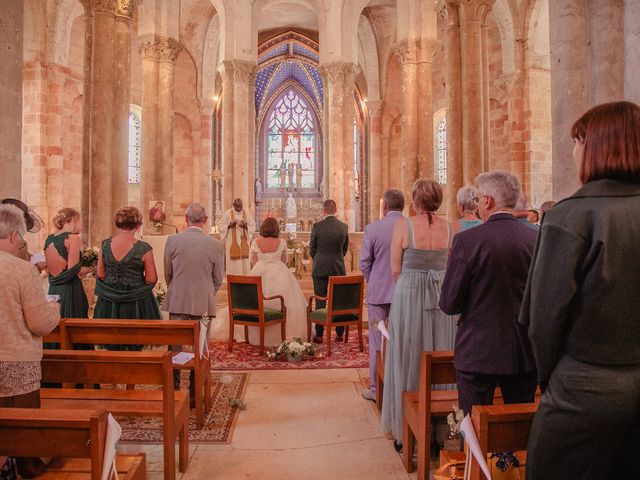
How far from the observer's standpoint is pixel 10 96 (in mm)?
4430

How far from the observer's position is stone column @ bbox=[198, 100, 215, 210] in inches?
830

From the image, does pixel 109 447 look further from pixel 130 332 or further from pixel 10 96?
pixel 10 96

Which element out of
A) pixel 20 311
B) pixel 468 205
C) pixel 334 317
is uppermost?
pixel 468 205

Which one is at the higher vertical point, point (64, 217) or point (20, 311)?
point (64, 217)

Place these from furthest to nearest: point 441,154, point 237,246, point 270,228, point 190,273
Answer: point 441,154 < point 237,246 < point 270,228 < point 190,273

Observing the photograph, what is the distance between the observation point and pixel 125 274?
4.51 metres

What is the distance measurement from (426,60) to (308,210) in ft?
56.3

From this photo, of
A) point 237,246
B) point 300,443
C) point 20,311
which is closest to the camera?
point 20,311

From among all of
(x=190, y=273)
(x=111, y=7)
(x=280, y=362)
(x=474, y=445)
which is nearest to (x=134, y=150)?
(x=111, y=7)

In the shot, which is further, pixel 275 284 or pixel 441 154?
pixel 441 154

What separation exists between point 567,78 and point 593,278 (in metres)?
4.01

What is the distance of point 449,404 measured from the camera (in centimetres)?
332

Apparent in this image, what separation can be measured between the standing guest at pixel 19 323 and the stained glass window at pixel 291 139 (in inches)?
1195

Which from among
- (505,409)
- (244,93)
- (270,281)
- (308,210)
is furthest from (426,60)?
(308,210)
